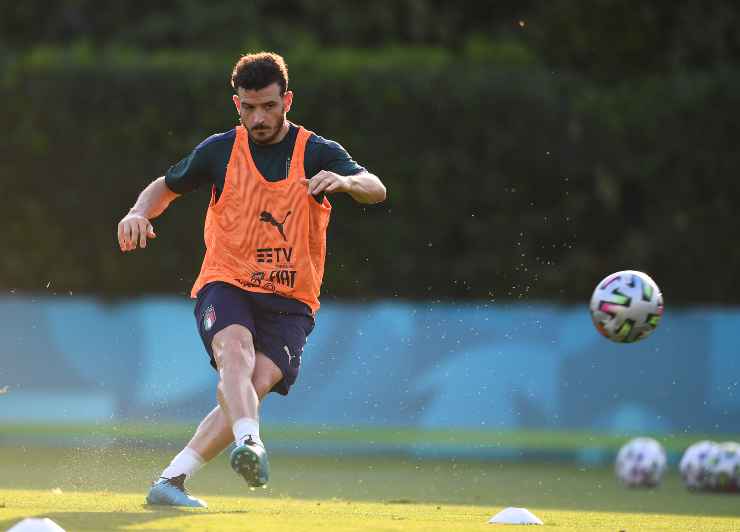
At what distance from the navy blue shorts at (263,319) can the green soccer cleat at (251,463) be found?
101 cm

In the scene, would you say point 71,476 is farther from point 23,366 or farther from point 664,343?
point 664,343

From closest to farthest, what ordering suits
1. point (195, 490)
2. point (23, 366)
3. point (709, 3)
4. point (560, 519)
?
point (560, 519) < point (195, 490) < point (23, 366) < point (709, 3)

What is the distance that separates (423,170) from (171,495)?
11859mm

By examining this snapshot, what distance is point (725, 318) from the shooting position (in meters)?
18.0

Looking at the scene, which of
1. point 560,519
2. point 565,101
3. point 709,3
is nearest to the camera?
point 560,519

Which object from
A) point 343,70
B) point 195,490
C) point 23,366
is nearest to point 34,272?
point 23,366

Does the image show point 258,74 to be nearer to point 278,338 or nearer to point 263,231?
point 263,231

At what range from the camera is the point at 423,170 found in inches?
783

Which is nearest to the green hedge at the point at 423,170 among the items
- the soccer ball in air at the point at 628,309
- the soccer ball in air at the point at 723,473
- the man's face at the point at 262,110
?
the soccer ball in air at the point at 723,473

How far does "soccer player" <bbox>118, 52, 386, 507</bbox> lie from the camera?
8.27m

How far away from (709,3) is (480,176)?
6.43 m

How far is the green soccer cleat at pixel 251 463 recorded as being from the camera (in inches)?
289

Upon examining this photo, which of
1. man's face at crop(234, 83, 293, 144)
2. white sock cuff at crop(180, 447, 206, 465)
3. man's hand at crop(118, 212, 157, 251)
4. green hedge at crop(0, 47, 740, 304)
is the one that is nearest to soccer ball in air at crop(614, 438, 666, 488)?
white sock cuff at crop(180, 447, 206, 465)

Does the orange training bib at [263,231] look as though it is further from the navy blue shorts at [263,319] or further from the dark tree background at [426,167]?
the dark tree background at [426,167]
